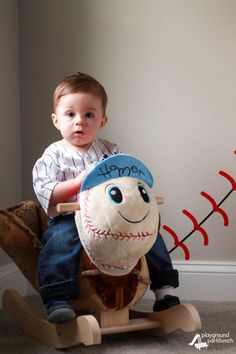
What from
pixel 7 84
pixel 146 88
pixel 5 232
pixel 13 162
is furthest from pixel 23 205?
pixel 146 88

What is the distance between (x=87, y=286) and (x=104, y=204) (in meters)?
0.21

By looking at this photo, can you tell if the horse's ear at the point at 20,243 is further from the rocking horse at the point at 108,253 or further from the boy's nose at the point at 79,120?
the boy's nose at the point at 79,120

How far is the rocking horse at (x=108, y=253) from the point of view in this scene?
3.65 feet

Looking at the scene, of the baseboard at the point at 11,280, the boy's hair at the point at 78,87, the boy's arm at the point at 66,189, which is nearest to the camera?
the boy's arm at the point at 66,189

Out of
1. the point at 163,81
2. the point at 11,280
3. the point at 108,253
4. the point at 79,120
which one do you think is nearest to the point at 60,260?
the point at 108,253

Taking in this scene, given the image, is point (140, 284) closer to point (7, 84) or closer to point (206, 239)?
point (206, 239)

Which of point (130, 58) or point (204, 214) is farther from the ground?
point (130, 58)

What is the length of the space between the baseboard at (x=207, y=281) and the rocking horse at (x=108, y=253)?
1.34 ft

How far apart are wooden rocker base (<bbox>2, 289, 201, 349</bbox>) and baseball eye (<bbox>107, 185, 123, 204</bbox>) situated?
0.26 metres

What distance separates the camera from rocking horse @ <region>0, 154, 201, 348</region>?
111cm

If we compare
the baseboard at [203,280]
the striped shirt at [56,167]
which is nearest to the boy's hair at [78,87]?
the striped shirt at [56,167]

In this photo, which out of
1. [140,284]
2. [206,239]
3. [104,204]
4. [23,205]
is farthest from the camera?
[206,239]

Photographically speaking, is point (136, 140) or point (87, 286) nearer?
point (87, 286)

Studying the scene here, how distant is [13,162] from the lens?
69.9 inches
